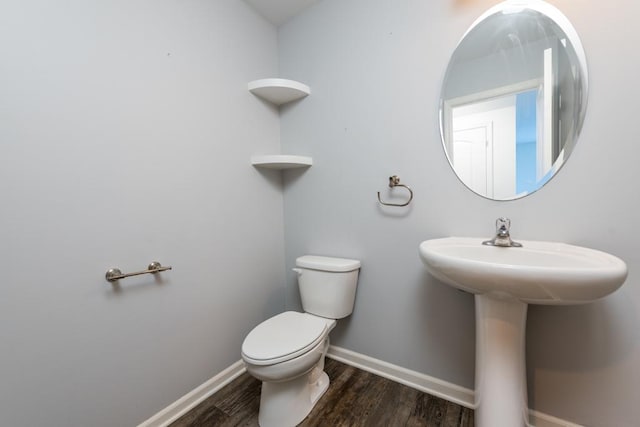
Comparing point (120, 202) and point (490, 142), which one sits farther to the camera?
point (490, 142)

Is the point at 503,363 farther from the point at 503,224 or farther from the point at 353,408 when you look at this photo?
the point at 353,408

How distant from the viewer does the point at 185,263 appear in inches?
52.0

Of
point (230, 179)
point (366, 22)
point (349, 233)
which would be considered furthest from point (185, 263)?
point (366, 22)

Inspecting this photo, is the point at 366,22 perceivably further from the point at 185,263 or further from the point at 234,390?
the point at 234,390

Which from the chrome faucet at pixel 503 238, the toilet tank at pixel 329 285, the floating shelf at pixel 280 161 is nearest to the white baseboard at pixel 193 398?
the toilet tank at pixel 329 285

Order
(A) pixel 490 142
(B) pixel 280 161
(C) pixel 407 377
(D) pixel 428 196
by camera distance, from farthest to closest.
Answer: (B) pixel 280 161 < (C) pixel 407 377 < (D) pixel 428 196 < (A) pixel 490 142

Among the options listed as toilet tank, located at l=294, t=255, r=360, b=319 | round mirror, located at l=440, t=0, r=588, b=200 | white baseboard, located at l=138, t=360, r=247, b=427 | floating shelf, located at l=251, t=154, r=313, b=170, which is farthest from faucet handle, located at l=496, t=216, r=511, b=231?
white baseboard, located at l=138, t=360, r=247, b=427

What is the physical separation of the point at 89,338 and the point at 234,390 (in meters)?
0.79

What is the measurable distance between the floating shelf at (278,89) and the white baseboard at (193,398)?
1.69 meters

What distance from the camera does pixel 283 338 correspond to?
1.22m

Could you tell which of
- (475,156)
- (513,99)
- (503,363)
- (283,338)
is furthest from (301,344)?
(513,99)

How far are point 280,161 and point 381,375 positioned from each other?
1.42 m

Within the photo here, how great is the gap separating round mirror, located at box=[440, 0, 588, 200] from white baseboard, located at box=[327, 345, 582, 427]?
3.18 feet

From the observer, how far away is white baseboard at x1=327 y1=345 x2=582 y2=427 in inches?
44.8
